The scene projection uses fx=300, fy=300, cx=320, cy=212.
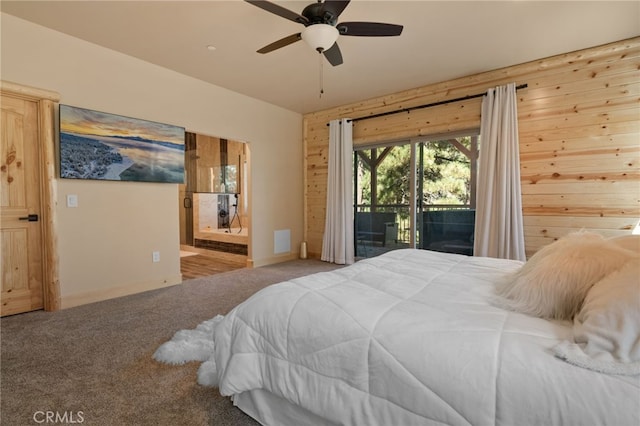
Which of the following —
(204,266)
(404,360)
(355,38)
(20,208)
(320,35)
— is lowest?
(204,266)

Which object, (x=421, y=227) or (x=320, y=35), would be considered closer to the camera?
(x=320, y=35)

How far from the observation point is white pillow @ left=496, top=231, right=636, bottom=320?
1.06 meters

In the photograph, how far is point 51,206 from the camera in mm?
2865

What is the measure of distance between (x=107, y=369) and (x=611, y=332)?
242cm

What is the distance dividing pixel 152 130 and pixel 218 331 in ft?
9.91

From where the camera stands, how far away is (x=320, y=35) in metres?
2.14

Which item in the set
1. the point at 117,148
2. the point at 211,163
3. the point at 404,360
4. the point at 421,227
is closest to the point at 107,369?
the point at 404,360

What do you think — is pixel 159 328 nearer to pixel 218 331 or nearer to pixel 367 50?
pixel 218 331

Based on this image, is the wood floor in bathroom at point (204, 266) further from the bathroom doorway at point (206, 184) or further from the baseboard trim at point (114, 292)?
the bathroom doorway at point (206, 184)

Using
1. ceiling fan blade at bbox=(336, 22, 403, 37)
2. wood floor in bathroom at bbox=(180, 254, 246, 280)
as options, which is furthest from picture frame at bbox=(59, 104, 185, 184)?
ceiling fan blade at bbox=(336, 22, 403, 37)

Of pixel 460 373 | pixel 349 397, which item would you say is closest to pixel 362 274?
pixel 349 397

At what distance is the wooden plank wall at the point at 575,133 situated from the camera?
3066mm

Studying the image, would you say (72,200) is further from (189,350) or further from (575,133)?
(575,133)

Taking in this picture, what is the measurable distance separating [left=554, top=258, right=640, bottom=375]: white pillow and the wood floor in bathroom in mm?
4254
